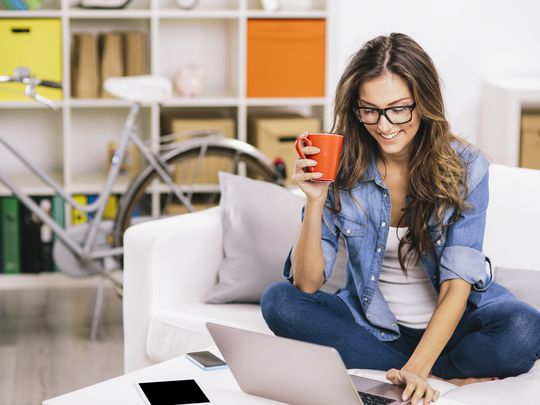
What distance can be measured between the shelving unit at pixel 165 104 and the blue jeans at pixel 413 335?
2.04 meters

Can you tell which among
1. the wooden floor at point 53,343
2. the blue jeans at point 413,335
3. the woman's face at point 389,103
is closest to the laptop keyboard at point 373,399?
the blue jeans at point 413,335

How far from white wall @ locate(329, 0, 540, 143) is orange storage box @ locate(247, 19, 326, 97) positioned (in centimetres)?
27

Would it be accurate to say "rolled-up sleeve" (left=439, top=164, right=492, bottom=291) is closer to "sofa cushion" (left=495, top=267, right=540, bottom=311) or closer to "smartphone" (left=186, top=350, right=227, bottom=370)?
"sofa cushion" (left=495, top=267, right=540, bottom=311)

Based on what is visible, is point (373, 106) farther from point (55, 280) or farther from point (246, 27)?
A: point (55, 280)

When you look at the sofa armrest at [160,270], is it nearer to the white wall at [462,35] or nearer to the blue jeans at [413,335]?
the blue jeans at [413,335]

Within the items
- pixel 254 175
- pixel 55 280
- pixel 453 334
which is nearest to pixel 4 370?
pixel 55 280

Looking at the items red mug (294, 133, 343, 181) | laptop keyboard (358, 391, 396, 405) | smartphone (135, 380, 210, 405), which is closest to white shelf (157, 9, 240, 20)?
red mug (294, 133, 343, 181)

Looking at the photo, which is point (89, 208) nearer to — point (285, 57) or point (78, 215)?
point (78, 215)

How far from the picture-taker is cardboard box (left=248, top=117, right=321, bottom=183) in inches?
166

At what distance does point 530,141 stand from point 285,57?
45.2 inches

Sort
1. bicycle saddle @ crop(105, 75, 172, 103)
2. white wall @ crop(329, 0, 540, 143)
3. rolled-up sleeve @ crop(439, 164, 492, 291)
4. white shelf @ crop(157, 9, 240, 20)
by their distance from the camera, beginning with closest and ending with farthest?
rolled-up sleeve @ crop(439, 164, 492, 291), bicycle saddle @ crop(105, 75, 172, 103), white shelf @ crop(157, 9, 240, 20), white wall @ crop(329, 0, 540, 143)

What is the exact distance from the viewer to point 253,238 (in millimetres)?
2705

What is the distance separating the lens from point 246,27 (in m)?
4.17

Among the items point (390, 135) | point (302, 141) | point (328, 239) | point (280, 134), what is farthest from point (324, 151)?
point (280, 134)
